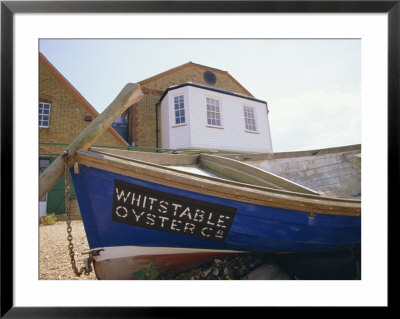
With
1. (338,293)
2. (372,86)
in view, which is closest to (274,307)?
(338,293)

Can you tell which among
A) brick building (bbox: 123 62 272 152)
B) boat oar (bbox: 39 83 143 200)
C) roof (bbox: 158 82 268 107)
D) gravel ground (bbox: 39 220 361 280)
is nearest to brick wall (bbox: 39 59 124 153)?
brick building (bbox: 123 62 272 152)

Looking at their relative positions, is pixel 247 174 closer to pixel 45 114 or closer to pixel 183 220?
pixel 183 220

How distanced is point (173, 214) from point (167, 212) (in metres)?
0.07

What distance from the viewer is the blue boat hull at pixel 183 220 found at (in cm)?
235

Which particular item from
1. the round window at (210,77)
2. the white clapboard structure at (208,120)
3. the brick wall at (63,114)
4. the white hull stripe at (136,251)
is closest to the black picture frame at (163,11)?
the white hull stripe at (136,251)

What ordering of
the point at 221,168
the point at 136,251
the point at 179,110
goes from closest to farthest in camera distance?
the point at 136,251
the point at 221,168
the point at 179,110

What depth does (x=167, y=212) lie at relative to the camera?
2381 mm

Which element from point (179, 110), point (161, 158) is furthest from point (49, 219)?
point (179, 110)

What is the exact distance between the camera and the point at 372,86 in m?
2.43

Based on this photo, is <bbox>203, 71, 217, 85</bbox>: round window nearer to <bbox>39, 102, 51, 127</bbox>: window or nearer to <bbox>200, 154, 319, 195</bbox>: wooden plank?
<bbox>39, 102, 51, 127</bbox>: window

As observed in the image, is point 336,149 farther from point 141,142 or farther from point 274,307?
point 141,142

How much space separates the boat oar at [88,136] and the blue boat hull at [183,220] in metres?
0.21

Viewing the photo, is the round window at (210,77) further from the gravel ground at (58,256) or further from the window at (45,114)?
the gravel ground at (58,256)

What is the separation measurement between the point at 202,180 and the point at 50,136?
7.67m
